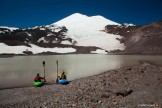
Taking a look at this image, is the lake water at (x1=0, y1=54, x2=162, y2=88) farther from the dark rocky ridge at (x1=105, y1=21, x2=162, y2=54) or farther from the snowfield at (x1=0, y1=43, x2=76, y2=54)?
the dark rocky ridge at (x1=105, y1=21, x2=162, y2=54)

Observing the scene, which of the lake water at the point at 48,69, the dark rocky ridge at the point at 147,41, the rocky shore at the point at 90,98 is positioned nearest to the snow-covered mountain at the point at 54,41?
the dark rocky ridge at the point at 147,41

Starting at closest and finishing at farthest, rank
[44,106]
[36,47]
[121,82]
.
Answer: [44,106]
[121,82]
[36,47]

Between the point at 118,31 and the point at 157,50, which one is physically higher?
the point at 118,31

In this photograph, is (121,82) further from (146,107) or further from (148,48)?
(148,48)

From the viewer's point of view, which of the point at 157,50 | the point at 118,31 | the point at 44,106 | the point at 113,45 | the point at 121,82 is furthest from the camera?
the point at 118,31

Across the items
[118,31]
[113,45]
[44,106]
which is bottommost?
[44,106]

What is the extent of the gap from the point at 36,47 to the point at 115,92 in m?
104

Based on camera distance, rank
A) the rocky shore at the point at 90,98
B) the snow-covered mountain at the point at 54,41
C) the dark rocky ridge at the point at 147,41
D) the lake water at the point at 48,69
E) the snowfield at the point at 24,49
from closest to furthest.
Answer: the rocky shore at the point at 90,98 → the lake water at the point at 48,69 → the snowfield at the point at 24,49 → the dark rocky ridge at the point at 147,41 → the snow-covered mountain at the point at 54,41

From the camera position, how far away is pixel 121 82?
73.3 ft

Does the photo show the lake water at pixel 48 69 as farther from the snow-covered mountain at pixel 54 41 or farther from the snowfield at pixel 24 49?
the snow-covered mountain at pixel 54 41

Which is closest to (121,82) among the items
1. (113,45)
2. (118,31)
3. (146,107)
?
(146,107)

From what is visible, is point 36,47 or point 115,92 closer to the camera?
point 115,92

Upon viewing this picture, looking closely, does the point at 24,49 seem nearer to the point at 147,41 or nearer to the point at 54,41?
the point at 54,41

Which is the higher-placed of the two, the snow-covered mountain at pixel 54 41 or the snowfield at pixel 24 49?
the snow-covered mountain at pixel 54 41
